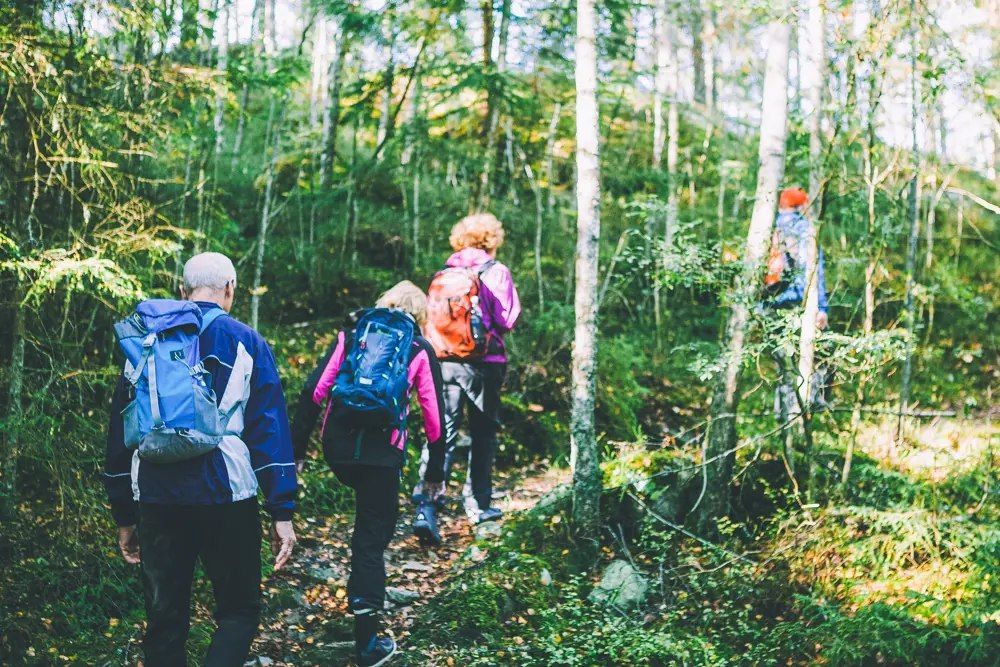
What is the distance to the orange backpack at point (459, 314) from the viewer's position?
19.3 feet

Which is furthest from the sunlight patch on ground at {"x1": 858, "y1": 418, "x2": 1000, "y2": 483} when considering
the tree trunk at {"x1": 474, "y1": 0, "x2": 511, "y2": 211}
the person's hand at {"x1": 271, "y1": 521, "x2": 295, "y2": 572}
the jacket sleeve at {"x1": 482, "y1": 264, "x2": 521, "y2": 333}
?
the tree trunk at {"x1": 474, "y1": 0, "x2": 511, "y2": 211}

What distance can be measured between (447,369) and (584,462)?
1.32m

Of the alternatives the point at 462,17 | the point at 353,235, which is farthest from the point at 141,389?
the point at 462,17

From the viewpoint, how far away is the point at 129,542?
345cm

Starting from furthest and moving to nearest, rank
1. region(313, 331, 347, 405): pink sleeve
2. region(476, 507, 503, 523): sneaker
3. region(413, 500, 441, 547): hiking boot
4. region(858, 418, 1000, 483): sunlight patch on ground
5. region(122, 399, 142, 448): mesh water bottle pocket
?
region(476, 507, 503, 523): sneaker < region(858, 418, 1000, 483): sunlight patch on ground < region(413, 500, 441, 547): hiking boot < region(313, 331, 347, 405): pink sleeve < region(122, 399, 142, 448): mesh water bottle pocket

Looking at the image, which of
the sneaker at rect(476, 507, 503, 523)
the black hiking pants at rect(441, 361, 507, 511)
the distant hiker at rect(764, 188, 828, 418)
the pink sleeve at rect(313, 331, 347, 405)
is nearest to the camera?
the pink sleeve at rect(313, 331, 347, 405)

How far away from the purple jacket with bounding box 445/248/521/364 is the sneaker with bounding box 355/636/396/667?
2.36 m

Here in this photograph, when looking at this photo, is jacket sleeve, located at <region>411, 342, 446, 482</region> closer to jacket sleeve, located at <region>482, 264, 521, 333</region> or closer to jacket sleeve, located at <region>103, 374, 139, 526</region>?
jacket sleeve, located at <region>482, 264, 521, 333</region>

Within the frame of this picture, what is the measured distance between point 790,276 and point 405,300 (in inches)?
111

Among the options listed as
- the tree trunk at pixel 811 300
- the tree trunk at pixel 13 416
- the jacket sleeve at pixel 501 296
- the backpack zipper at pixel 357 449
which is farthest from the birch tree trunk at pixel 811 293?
the tree trunk at pixel 13 416

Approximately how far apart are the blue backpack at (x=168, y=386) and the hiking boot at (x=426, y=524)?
2.94m

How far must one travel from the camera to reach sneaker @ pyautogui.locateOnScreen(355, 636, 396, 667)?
4258 millimetres

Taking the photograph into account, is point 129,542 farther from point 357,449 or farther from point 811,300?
point 811,300

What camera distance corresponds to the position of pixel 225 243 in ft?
27.8
